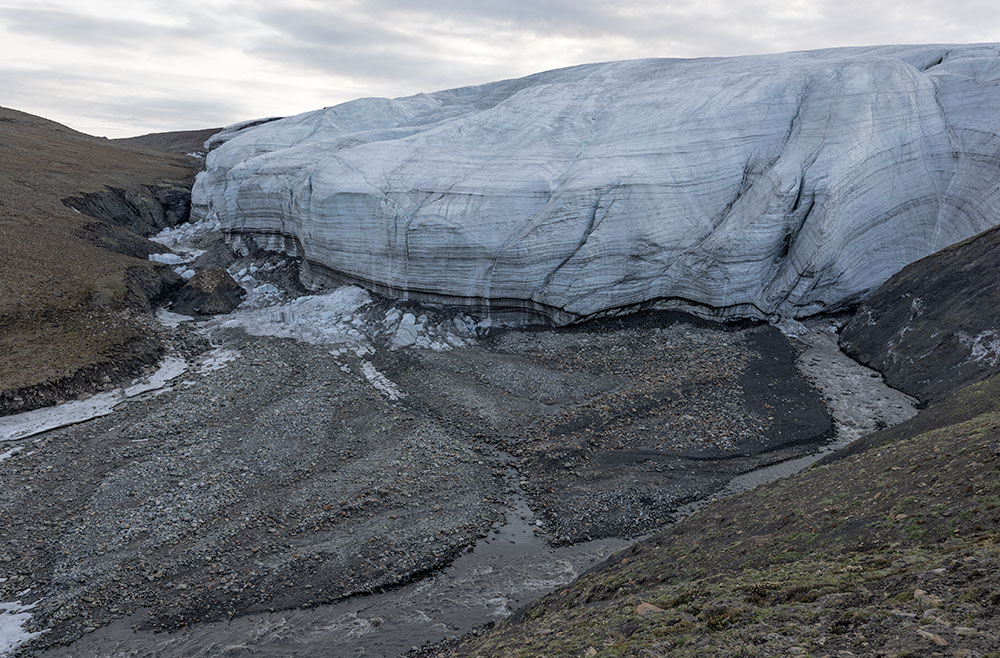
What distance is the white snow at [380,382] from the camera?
24219mm

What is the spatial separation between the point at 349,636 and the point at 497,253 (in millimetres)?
19890

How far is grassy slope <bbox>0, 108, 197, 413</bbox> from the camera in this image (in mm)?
24188

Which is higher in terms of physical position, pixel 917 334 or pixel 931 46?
pixel 931 46

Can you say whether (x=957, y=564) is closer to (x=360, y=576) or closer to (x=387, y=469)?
(x=360, y=576)

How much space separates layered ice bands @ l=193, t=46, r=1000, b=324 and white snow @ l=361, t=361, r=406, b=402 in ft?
20.4

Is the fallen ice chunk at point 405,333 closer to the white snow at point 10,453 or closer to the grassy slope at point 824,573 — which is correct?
the white snow at point 10,453

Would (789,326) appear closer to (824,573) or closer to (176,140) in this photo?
(824,573)

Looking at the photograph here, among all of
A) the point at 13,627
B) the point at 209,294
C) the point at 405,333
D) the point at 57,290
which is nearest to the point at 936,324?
the point at 405,333

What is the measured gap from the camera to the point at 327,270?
34406mm

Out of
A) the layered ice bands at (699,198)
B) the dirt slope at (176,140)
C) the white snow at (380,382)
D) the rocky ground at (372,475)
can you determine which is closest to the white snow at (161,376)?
the rocky ground at (372,475)

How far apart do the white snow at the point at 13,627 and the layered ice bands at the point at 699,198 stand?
20.4 m

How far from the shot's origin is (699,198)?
2991 cm

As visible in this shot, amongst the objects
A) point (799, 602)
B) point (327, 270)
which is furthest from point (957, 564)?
point (327, 270)

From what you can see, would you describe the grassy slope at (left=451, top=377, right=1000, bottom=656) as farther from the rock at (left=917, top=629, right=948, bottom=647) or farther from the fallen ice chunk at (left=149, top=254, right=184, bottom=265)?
the fallen ice chunk at (left=149, top=254, right=184, bottom=265)
